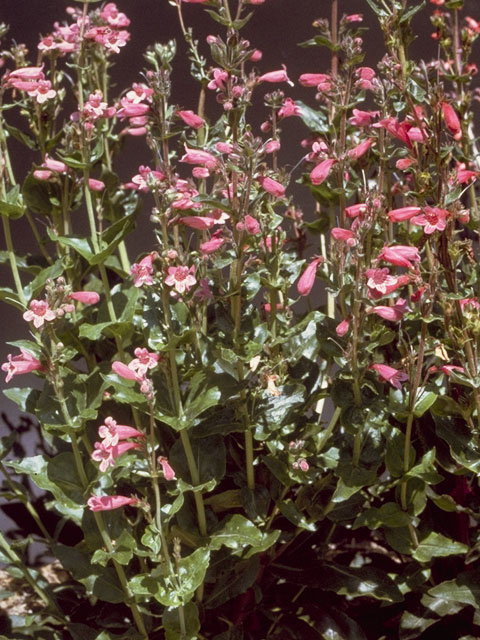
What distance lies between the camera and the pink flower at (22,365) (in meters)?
1.71

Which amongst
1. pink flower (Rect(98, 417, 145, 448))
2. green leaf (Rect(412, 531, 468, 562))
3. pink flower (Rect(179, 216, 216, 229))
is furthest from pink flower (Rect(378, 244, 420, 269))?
green leaf (Rect(412, 531, 468, 562))

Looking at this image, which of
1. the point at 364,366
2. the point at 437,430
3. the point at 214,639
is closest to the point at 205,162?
the point at 364,366

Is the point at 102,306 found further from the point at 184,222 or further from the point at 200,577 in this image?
the point at 200,577

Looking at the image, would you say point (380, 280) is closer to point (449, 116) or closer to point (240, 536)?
point (449, 116)

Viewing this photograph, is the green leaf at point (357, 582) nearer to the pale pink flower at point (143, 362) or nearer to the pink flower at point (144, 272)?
the pale pink flower at point (143, 362)

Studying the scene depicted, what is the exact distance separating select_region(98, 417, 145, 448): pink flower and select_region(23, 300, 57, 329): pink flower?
215 mm

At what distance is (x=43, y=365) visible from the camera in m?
1.75

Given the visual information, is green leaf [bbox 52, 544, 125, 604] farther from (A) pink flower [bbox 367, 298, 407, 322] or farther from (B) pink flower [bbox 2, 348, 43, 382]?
(A) pink flower [bbox 367, 298, 407, 322]

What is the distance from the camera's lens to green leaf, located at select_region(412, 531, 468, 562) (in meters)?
1.90

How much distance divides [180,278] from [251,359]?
31 centimetres

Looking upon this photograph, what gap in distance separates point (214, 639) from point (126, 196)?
3.69 ft

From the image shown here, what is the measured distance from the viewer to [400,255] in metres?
1.64

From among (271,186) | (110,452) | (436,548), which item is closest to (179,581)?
(110,452)

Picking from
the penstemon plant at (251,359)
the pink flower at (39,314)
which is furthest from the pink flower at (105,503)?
the pink flower at (39,314)
